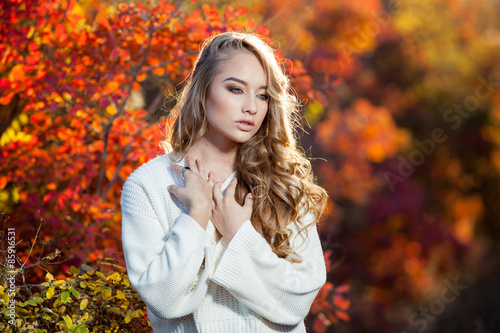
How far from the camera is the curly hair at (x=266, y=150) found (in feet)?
7.07

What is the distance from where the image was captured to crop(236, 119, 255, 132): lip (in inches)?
83.0

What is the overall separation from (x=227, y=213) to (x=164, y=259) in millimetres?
294

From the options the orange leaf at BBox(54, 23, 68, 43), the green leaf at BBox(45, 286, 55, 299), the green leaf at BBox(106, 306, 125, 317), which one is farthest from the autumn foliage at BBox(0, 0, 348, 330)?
the green leaf at BBox(45, 286, 55, 299)

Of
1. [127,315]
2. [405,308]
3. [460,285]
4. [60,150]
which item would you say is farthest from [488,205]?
[127,315]

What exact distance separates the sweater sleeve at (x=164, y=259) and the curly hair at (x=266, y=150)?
1.00 feet

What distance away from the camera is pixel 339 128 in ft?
28.5

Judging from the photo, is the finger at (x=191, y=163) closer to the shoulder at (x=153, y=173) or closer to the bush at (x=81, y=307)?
the shoulder at (x=153, y=173)

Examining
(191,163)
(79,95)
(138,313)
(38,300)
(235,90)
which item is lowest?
(138,313)

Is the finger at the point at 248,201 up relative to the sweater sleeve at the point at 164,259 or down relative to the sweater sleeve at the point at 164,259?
up

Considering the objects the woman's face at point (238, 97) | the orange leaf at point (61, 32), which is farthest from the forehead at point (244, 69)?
the orange leaf at point (61, 32)

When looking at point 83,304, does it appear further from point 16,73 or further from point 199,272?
point 16,73

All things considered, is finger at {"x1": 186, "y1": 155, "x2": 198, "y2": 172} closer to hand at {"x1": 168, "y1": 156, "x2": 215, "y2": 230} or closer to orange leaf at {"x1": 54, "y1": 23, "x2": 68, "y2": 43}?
hand at {"x1": 168, "y1": 156, "x2": 215, "y2": 230}

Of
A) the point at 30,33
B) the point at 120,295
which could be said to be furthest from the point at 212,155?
the point at 30,33

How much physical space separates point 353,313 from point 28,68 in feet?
18.5
